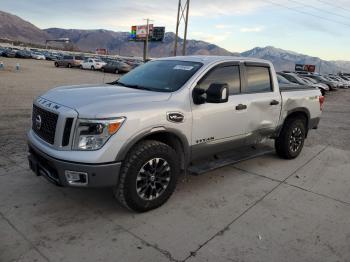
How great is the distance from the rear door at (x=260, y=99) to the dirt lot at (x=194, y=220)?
0.77 metres

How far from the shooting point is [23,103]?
11008 mm

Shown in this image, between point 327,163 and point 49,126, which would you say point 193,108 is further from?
point 327,163

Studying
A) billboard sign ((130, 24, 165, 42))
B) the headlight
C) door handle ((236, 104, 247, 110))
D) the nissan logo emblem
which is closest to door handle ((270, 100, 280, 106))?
door handle ((236, 104, 247, 110))

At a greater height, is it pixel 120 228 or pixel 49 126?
pixel 49 126

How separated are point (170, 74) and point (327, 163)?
368 centimetres

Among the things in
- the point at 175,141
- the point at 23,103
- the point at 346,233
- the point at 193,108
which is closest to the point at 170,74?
the point at 193,108

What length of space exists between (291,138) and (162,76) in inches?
115

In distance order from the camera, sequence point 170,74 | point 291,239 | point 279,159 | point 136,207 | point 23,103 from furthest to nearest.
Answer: point 23,103 < point 279,159 < point 170,74 < point 136,207 < point 291,239

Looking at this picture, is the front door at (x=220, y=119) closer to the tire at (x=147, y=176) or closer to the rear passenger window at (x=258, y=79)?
the rear passenger window at (x=258, y=79)

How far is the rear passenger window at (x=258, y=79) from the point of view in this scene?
17.0 ft

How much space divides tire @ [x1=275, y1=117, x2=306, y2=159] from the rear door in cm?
44

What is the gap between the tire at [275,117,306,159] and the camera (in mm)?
6055

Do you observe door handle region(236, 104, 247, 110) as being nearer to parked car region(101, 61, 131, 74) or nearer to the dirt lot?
the dirt lot

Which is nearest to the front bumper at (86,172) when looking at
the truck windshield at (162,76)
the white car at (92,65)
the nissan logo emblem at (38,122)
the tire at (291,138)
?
the nissan logo emblem at (38,122)
